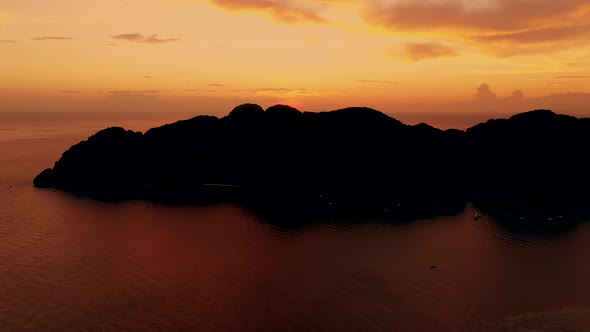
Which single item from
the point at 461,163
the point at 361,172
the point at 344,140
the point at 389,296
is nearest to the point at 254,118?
the point at 344,140

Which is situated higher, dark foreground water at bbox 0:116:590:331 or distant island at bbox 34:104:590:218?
distant island at bbox 34:104:590:218

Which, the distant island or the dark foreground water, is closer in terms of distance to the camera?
the dark foreground water

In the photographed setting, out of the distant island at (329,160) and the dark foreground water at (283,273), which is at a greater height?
the distant island at (329,160)

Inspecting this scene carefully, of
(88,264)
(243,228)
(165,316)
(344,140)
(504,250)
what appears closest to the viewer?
(165,316)

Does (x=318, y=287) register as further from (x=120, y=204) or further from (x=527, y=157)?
(x=527, y=157)

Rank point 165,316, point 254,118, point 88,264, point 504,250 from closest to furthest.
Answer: point 165,316, point 88,264, point 504,250, point 254,118

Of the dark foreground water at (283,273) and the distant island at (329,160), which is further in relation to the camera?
the distant island at (329,160)
